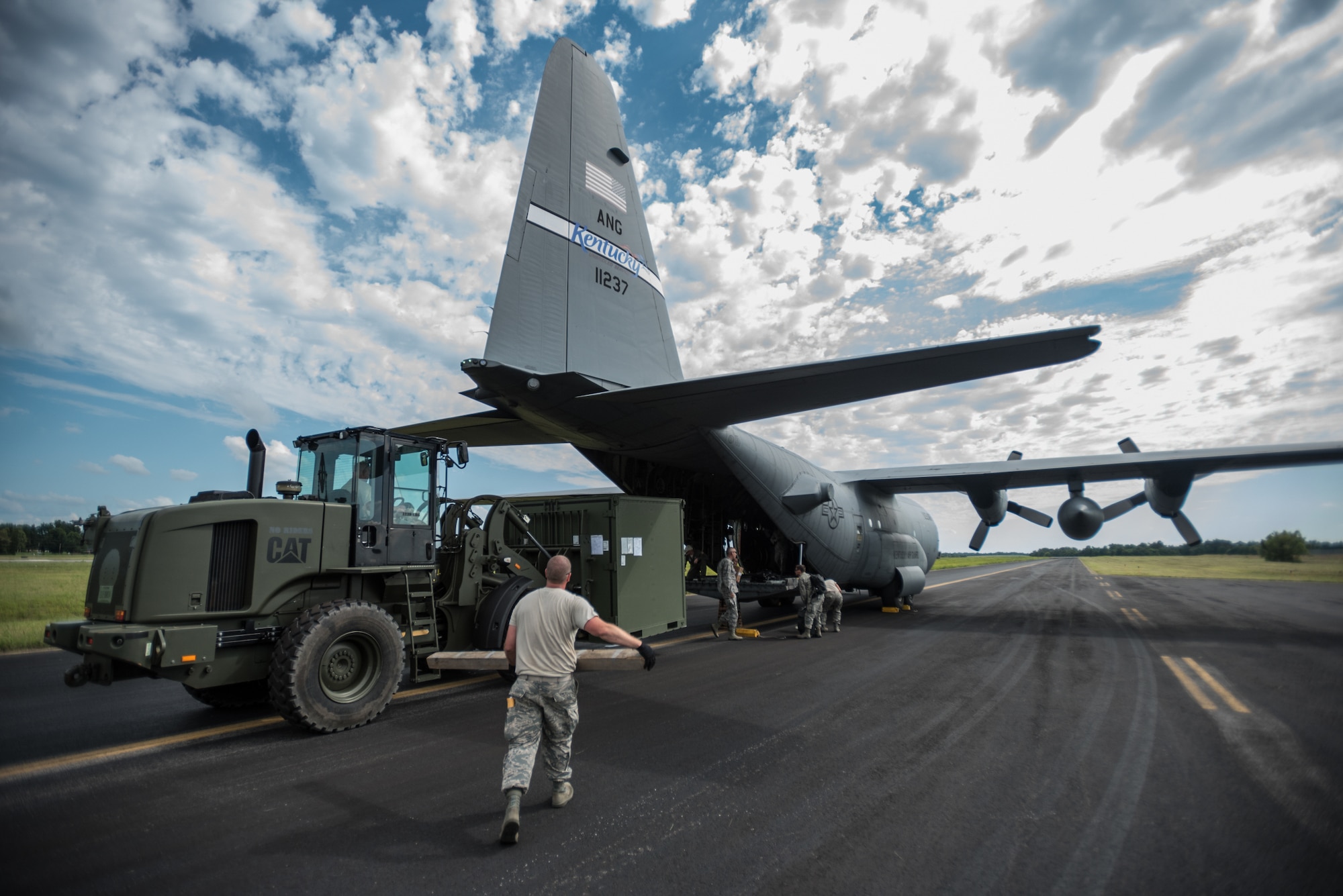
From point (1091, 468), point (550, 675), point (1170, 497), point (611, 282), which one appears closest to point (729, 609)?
point (611, 282)

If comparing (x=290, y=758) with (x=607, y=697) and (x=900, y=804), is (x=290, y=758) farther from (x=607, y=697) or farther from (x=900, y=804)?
(x=900, y=804)

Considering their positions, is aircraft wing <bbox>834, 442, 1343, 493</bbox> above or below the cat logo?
above

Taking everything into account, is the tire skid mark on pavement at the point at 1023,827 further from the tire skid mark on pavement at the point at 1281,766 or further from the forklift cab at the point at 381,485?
the forklift cab at the point at 381,485

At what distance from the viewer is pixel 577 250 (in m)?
9.31

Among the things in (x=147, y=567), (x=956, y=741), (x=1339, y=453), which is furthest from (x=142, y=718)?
(x=1339, y=453)

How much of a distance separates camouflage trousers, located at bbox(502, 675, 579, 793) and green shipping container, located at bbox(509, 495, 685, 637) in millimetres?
4290

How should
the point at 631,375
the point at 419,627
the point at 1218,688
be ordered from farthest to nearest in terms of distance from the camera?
1. the point at 631,375
2. the point at 1218,688
3. the point at 419,627

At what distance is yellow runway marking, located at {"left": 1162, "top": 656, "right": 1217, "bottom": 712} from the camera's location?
662 cm

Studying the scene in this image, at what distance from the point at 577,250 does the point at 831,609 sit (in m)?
9.10

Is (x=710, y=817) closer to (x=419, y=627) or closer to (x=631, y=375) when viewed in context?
(x=419, y=627)

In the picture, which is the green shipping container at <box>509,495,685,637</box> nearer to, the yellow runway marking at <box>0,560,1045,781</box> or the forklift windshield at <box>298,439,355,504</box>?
the forklift windshield at <box>298,439,355,504</box>

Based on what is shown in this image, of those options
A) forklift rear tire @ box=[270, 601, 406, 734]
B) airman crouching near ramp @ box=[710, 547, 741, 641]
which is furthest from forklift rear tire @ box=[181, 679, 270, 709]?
airman crouching near ramp @ box=[710, 547, 741, 641]

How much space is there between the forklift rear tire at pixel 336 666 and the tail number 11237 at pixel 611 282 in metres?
5.91

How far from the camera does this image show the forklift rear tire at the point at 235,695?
6.30 metres
